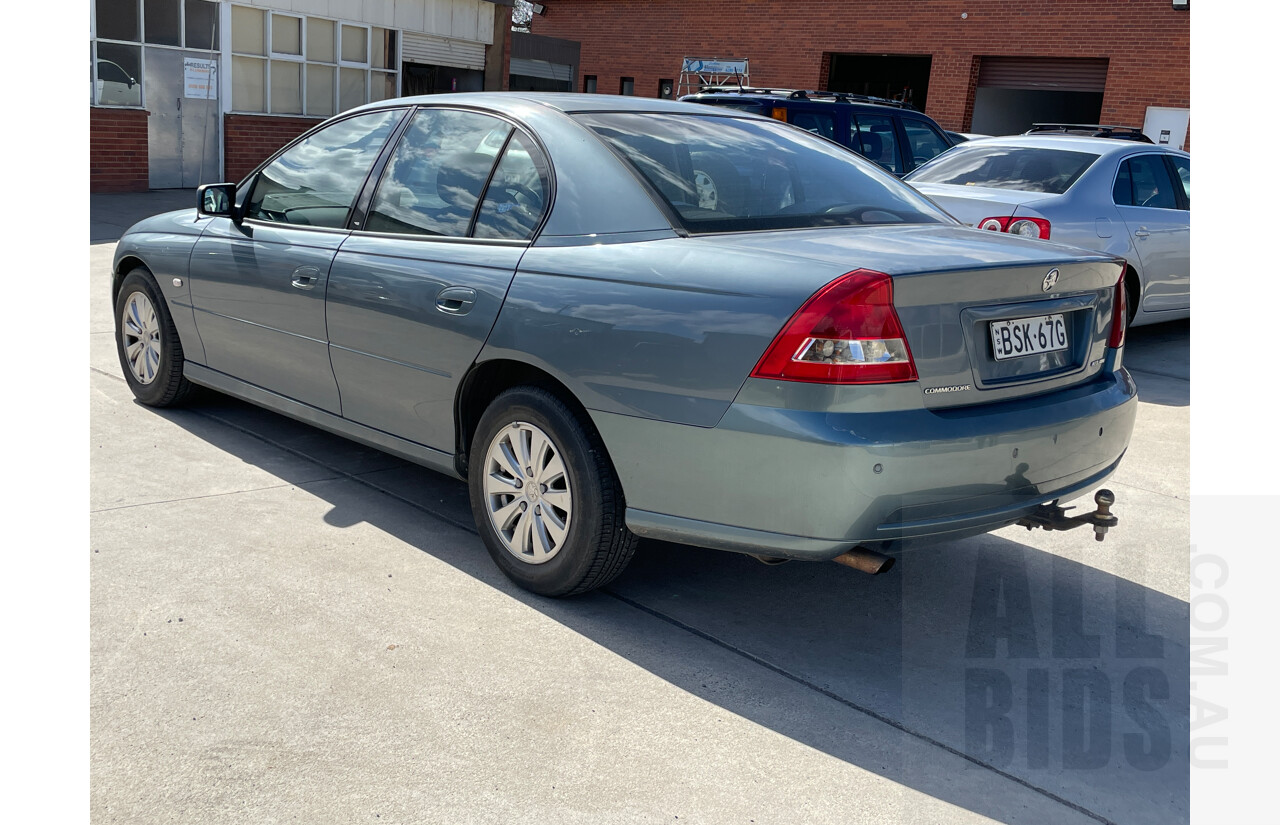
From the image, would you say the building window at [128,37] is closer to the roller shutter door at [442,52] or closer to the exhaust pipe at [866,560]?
the roller shutter door at [442,52]

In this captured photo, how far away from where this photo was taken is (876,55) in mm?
29125

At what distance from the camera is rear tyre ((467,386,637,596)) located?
11.7ft

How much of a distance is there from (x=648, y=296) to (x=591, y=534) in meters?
0.77

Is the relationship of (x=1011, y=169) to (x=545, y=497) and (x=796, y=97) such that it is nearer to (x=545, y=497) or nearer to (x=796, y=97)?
(x=796, y=97)

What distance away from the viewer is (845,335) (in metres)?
3.05

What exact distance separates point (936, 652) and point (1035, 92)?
28.3 m

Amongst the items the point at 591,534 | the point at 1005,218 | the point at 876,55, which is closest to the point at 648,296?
the point at 591,534

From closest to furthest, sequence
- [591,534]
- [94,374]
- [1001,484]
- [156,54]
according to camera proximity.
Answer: [1001,484]
[591,534]
[94,374]
[156,54]

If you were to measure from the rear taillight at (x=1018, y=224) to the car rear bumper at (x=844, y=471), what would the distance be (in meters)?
4.65

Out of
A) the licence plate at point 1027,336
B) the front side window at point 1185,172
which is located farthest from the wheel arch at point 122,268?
the front side window at point 1185,172

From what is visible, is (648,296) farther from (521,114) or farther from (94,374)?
(94,374)

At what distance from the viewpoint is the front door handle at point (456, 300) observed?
3.87 meters

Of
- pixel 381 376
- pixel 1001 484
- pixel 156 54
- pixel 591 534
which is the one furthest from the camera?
pixel 156 54

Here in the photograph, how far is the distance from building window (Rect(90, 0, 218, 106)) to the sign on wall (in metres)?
0.31
